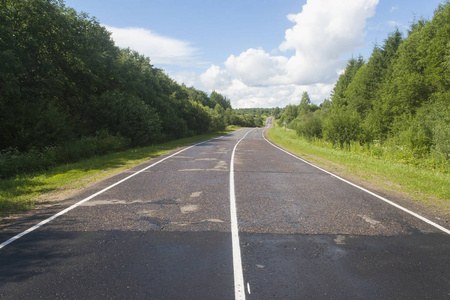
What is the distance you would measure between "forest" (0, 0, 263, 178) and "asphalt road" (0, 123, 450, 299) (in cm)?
810

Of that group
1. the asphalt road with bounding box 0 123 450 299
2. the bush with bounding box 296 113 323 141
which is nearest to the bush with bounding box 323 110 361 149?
the bush with bounding box 296 113 323 141

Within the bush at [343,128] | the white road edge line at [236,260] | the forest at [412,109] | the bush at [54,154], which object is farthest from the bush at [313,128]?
the white road edge line at [236,260]

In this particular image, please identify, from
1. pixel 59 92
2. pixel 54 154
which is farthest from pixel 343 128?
pixel 59 92

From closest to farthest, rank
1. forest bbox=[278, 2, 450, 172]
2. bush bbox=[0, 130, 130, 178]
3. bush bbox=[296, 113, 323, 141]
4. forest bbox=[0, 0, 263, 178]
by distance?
bush bbox=[0, 130, 130, 178], forest bbox=[0, 0, 263, 178], forest bbox=[278, 2, 450, 172], bush bbox=[296, 113, 323, 141]

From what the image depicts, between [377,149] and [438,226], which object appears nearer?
[438,226]

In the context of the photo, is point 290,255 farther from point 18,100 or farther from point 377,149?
point 377,149

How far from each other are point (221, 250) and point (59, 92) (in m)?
19.0

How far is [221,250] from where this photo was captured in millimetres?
4203

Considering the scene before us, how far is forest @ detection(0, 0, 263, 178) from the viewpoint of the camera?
12828 millimetres

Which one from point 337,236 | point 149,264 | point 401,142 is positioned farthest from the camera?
point 401,142

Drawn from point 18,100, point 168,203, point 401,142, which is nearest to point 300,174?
point 168,203

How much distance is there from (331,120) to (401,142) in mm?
8106

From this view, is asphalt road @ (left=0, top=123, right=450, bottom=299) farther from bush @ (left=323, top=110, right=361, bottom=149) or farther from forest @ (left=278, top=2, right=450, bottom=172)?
bush @ (left=323, top=110, right=361, bottom=149)

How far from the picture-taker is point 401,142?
17.5m
